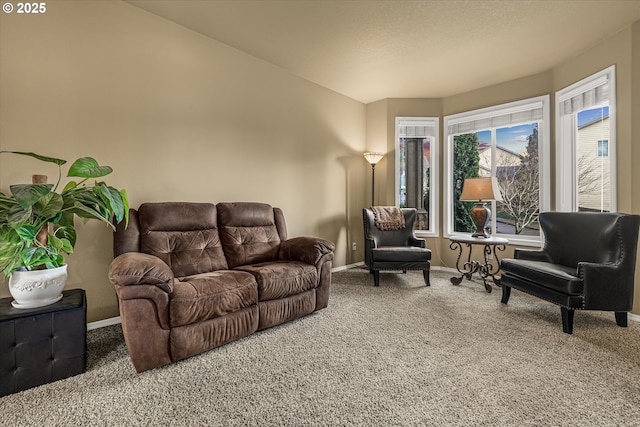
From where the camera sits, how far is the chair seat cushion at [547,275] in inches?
93.6

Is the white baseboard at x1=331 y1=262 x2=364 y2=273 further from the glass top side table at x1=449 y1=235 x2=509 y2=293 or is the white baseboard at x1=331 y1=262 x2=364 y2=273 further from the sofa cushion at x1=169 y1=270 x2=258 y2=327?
the sofa cushion at x1=169 y1=270 x2=258 y2=327

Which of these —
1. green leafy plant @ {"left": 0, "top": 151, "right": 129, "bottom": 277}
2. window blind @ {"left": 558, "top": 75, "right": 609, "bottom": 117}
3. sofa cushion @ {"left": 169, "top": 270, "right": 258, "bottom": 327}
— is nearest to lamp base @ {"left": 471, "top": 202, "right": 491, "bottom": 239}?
window blind @ {"left": 558, "top": 75, "right": 609, "bottom": 117}

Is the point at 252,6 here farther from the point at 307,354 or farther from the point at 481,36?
the point at 307,354

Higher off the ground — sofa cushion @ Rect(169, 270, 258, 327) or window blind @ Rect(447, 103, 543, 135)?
window blind @ Rect(447, 103, 543, 135)

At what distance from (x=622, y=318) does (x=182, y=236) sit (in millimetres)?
3887

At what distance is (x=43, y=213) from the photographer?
1.76m

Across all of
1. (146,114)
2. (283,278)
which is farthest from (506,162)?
(146,114)

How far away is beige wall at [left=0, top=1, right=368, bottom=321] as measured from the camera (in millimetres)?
2207

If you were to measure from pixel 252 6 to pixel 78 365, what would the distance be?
9.82 ft

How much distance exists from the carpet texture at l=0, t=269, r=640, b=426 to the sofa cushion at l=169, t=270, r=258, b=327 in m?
0.29

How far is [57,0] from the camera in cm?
229

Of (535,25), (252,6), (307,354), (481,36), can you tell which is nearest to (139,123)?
(252,6)

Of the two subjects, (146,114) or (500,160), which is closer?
(146,114)

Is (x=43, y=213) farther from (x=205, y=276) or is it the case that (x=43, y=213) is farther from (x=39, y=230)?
(x=205, y=276)
